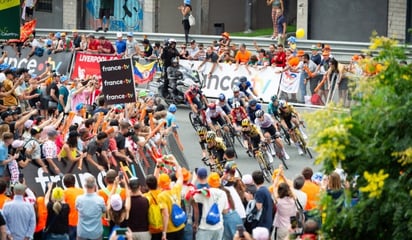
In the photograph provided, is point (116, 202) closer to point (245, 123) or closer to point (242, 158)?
point (245, 123)

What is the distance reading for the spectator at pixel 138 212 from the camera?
1517cm

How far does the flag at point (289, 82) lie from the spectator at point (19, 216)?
16278 millimetres

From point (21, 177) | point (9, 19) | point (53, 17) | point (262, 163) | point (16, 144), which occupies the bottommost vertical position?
point (262, 163)

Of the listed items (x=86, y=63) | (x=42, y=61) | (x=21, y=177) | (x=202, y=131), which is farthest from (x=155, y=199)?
(x=42, y=61)

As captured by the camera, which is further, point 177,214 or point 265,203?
point 265,203

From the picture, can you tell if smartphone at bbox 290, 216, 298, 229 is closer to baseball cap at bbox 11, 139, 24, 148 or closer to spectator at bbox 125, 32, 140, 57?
baseball cap at bbox 11, 139, 24, 148

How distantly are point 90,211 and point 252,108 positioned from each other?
36.8 feet

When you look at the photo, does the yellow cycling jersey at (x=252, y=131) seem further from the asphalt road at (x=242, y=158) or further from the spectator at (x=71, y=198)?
the spectator at (x=71, y=198)

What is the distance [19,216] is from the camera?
49.3ft

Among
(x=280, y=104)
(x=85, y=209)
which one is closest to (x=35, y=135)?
(x=85, y=209)

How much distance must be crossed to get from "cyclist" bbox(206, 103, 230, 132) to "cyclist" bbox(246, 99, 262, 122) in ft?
1.72

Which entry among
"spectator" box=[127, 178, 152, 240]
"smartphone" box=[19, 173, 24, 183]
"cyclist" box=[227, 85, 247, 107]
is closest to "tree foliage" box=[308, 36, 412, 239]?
"spectator" box=[127, 178, 152, 240]


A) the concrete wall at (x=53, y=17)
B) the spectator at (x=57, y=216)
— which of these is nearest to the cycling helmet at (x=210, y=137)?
the spectator at (x=57, y=216)

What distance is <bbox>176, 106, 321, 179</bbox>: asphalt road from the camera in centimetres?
2509
